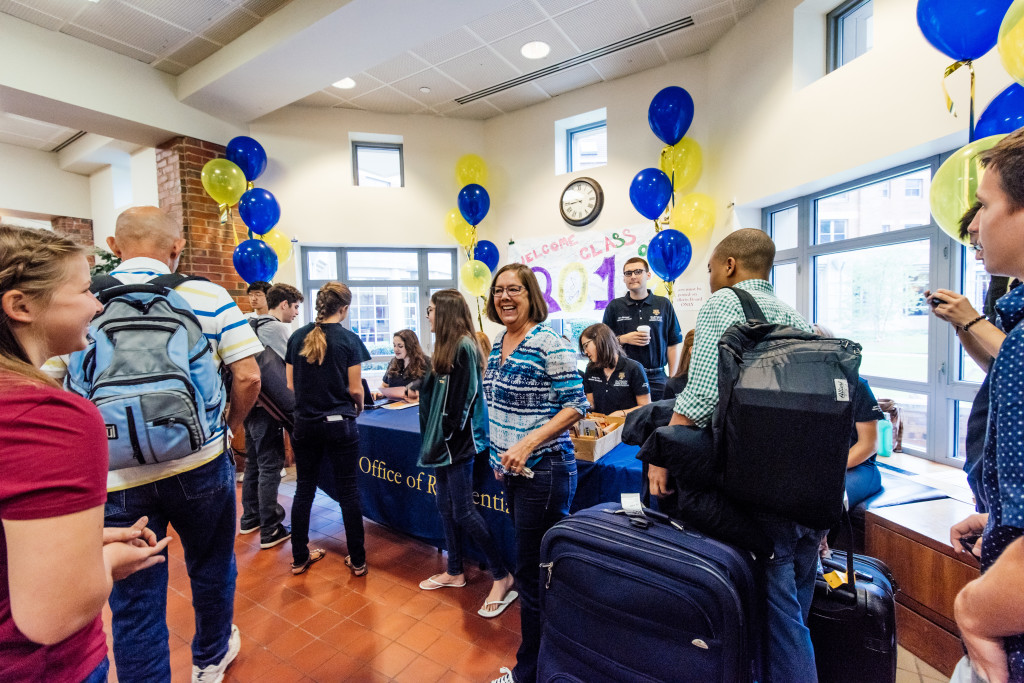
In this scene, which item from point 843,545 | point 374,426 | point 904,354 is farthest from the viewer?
point 904,354

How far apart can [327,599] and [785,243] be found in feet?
14.1

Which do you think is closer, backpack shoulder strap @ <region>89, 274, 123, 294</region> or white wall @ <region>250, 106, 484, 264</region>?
backpack shoulder strap @ <region>89, 274, 123, 294</region>

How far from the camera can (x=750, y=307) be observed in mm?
1251

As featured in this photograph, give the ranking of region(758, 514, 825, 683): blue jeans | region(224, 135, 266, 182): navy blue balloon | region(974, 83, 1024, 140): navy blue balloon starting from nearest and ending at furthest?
region(758, 514, 825, 683): blue jeans, region(974, 83, 1024, 140): navy blue balloon, region(224, 135, 266, 182): navy blue balloon

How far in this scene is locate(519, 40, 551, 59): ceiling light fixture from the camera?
412cm

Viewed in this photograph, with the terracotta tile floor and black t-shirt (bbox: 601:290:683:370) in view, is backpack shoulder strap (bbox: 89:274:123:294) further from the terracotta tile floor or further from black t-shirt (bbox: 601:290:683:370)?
black t-shirt (bbox: 601:290:683:370)

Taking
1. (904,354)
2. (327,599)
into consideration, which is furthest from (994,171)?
(904,354)

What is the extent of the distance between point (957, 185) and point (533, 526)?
7.17ft

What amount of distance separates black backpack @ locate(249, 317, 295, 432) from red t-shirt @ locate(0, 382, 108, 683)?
232cm

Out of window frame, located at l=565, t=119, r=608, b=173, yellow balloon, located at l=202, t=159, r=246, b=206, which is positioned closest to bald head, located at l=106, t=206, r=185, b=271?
yellow balloon, located at l=202, t=159, r=246, b=206

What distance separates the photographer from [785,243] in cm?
403

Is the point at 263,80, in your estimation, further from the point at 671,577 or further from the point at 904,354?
the point at 904,354

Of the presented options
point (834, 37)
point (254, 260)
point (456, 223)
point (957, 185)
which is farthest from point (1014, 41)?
point (254, 260)

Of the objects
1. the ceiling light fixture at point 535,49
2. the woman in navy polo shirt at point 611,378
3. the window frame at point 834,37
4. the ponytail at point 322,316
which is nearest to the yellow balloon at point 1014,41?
the woman in navy polo shirt at point 611,378
